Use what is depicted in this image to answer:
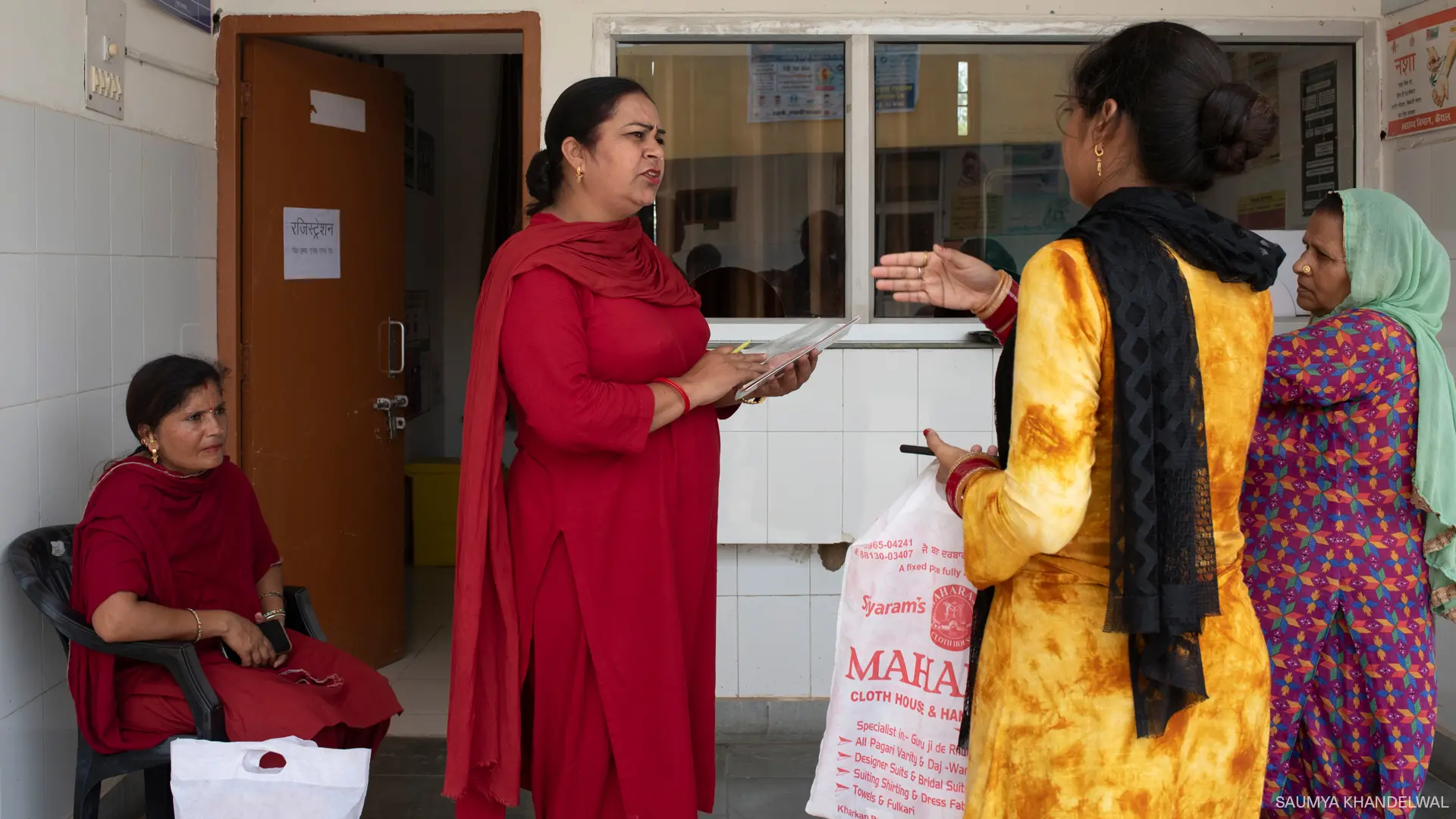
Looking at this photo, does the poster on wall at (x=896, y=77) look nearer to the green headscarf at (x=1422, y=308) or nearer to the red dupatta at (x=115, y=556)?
the green headscarf at (x=1422, y=308)

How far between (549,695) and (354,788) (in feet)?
1.18

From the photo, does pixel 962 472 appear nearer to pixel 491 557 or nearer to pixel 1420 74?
pixel 491 557

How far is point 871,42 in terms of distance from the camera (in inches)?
137

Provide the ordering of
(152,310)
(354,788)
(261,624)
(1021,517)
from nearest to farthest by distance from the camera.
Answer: (1021,517) → (354,788) → (261,624) → (152,310)

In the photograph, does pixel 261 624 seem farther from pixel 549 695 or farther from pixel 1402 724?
pixel 1402 724

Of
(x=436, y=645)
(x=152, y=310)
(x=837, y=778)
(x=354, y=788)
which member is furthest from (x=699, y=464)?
(x=436, y=645)

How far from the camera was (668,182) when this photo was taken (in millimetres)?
3600

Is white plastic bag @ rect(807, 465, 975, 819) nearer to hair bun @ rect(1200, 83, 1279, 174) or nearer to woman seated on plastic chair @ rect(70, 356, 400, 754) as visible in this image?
hair bun @ rect(1200, 83, 1279, 174)

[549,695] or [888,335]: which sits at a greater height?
[888,335]

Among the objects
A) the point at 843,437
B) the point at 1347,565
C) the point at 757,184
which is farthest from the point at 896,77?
the point at 1347,565

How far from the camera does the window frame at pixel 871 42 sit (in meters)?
3.43

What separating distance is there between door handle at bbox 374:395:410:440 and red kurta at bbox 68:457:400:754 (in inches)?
57.5

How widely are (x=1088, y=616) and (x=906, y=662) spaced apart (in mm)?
363

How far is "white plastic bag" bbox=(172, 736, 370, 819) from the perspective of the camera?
6.70 feet
